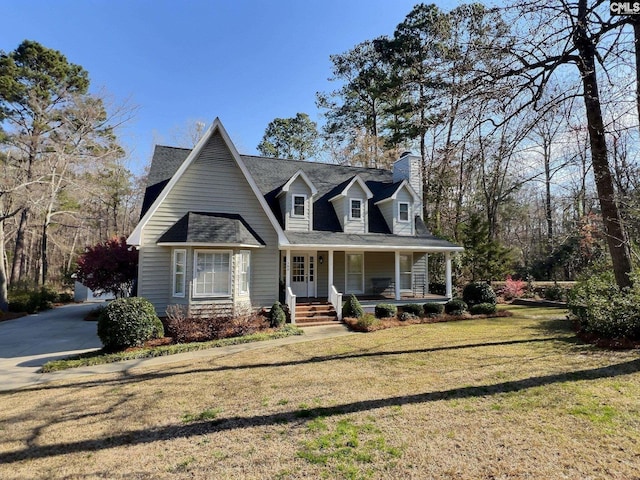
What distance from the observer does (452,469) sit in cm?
378

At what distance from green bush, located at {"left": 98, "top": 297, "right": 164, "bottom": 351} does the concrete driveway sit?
135 centimetres

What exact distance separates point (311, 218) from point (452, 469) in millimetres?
12932

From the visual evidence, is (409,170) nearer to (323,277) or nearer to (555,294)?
(323,277)

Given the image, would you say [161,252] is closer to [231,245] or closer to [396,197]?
[231,245]

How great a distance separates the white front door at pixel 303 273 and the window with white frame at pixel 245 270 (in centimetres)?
348

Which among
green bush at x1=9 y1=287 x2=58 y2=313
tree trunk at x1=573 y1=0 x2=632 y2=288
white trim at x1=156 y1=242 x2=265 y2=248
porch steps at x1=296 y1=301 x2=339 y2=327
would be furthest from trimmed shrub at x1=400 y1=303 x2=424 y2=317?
green bush at x1=9 y1=287 x2=58 y2=313

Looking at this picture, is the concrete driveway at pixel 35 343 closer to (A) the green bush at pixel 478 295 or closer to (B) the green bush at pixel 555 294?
(A) the green bush at pixel 478 295

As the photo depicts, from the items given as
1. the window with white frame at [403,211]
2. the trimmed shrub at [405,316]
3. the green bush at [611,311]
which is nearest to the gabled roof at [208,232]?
the trimmed shrub at [405,316]

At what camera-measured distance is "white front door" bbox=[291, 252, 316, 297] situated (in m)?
16.5

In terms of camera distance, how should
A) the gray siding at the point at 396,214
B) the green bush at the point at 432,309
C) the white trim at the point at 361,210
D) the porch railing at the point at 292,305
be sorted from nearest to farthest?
the porch railing at the point at 292,305
the green bush at the point at 432,309
the white trim at the point at 361,210
the gray siding at the point at 396,214

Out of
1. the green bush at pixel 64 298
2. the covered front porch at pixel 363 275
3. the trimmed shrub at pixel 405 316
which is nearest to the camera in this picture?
the trimmed shrub at pixel 405 316

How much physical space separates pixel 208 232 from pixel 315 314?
553 centimetres

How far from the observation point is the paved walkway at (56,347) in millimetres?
8008

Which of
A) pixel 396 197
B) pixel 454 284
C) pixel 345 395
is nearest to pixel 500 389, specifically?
pixel 345 395
